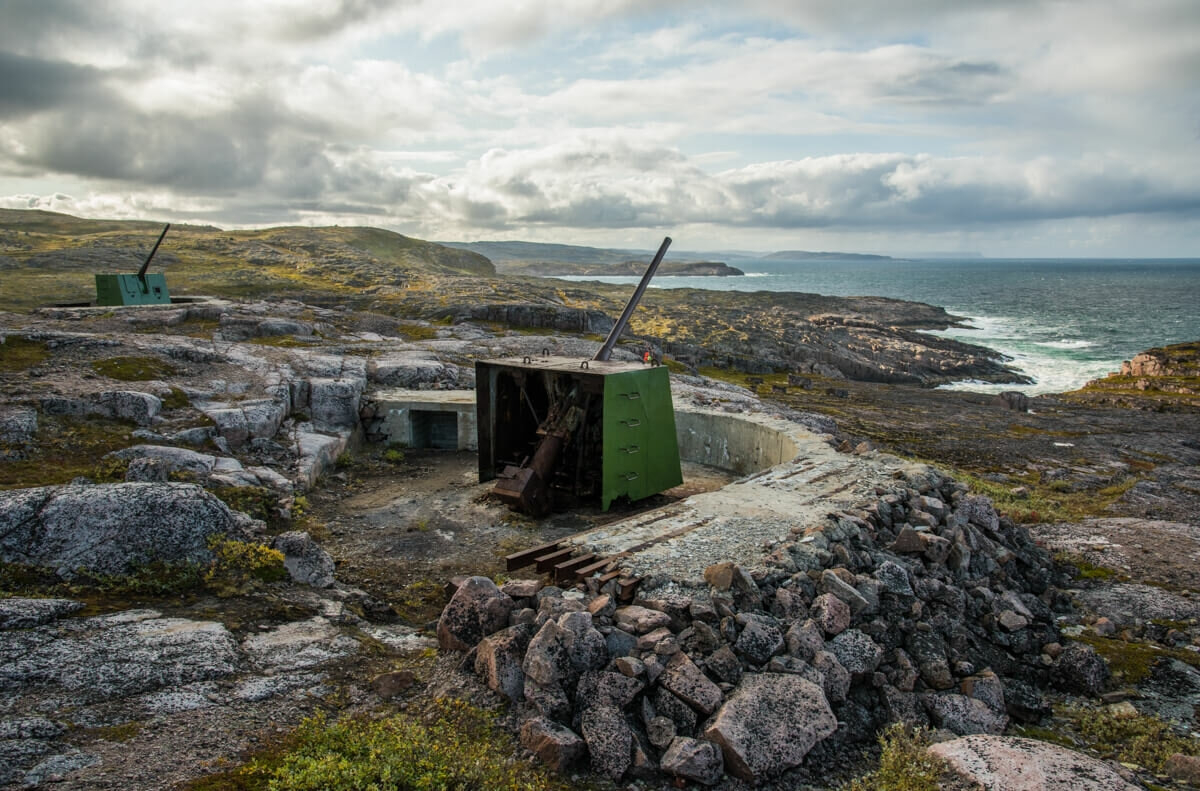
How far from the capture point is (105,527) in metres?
7.59

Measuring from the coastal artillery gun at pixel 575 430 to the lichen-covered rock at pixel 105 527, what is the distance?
4.67m

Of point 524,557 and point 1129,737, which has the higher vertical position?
point 524,557

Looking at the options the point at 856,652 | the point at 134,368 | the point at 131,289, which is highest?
the point at 131,289

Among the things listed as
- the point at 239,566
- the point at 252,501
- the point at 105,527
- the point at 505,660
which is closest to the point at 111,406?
the point at 252,501

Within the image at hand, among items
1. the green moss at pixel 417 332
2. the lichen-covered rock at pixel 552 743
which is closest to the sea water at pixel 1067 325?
the green moss at pixel 417 332

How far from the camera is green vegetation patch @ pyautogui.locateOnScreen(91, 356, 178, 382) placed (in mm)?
13891

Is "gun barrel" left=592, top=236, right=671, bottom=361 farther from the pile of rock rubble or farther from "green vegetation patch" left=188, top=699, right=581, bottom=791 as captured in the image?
"green vegetation patch" left=188, top=699, right=581, bottom=791

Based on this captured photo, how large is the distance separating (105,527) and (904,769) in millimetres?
7650

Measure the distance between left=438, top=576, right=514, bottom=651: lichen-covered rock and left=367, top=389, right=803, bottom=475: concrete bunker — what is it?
7.78 meters

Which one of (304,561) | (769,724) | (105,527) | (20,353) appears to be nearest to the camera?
(769,724)

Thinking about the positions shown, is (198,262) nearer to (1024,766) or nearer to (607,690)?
(607,690)

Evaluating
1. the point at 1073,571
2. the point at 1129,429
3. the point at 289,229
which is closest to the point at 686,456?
the point at 1073,571

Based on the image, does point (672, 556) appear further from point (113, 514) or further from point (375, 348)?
point (375, 348)

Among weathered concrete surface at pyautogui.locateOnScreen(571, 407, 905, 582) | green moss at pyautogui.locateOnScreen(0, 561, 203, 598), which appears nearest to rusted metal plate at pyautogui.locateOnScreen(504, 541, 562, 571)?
weathered concrete surface at pyautogui.locateOnScreen(571, 407, 905, 582)
